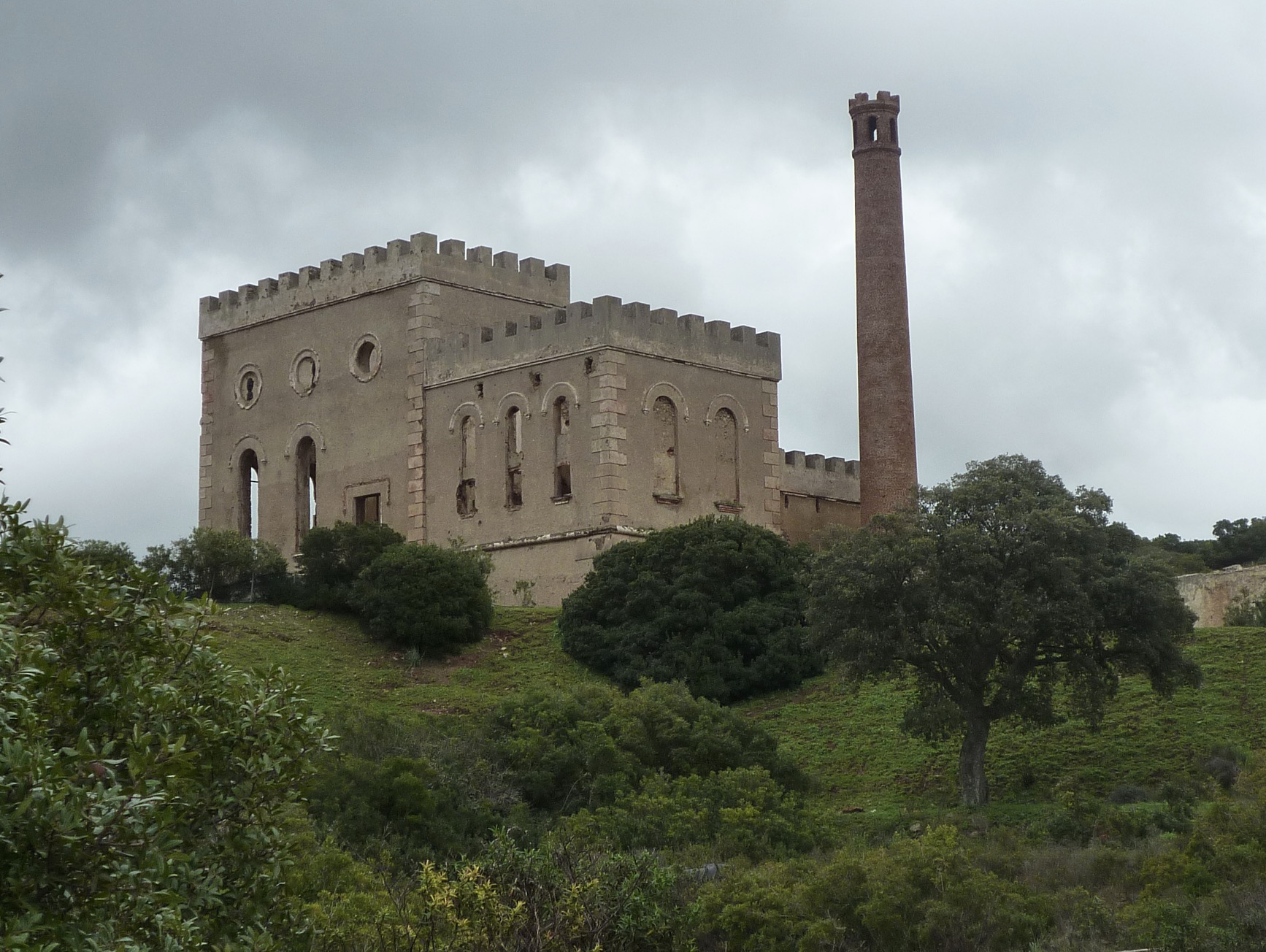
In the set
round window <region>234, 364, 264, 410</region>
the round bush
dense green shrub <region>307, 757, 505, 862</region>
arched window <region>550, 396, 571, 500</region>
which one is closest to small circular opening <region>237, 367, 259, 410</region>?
round window <region>234, 364, 264, 410</region>

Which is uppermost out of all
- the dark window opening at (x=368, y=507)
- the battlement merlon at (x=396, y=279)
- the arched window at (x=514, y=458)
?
the battlement merlon at (x=396, y=279)

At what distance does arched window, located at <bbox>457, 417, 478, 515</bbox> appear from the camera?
44219mm

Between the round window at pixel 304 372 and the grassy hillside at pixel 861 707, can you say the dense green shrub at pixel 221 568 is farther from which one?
the round window at pixel 304 372

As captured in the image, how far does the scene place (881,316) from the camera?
1714 inches

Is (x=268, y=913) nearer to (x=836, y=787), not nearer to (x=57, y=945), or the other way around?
(x=57, y=945)

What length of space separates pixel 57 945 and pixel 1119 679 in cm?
2722

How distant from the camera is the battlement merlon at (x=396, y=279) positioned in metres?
46.0

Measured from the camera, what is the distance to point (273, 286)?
4922 centimetres

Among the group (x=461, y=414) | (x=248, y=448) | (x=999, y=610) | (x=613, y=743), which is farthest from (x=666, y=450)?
(x=613, y=743)

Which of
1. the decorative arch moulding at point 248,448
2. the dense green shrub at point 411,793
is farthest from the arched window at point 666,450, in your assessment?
the dense green shrub at point 411,793

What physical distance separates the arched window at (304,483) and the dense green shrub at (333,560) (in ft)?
18.0

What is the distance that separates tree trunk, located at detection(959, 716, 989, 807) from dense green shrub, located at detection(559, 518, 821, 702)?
755 cm

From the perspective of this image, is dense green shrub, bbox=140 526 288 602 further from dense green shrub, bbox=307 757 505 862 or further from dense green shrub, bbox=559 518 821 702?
dense green shrub, bbox=307 757 505 862

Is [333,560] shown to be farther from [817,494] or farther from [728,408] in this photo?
[817,494]
